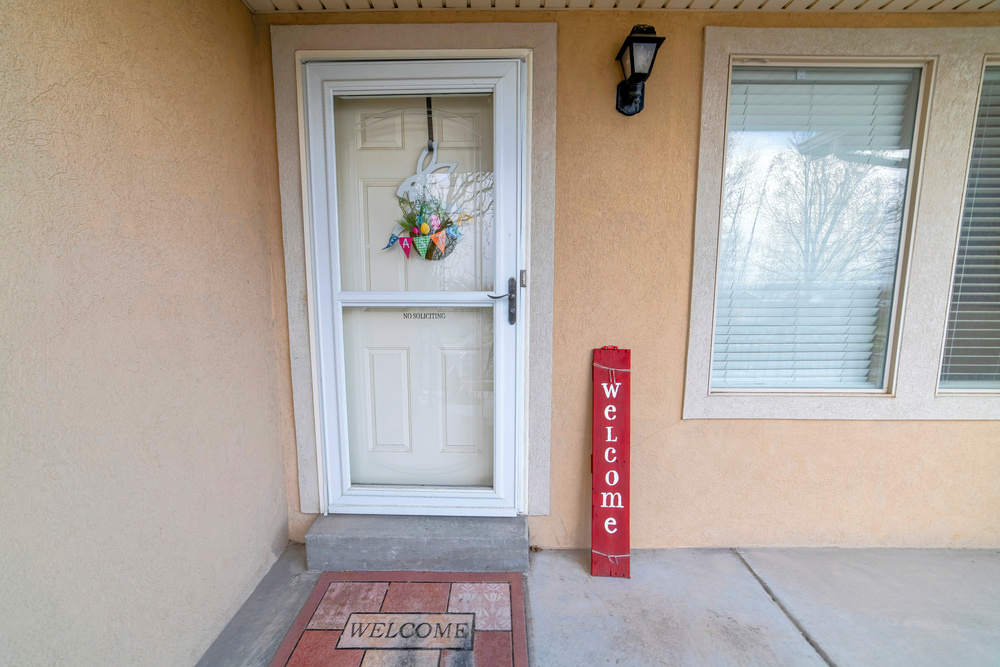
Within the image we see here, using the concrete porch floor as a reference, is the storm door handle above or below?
above

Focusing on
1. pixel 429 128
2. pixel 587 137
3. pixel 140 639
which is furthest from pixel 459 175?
pixel 140 639

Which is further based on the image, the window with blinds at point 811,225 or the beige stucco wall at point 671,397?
the window with blinds at point 811,225

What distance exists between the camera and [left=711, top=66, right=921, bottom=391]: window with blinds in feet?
6.88

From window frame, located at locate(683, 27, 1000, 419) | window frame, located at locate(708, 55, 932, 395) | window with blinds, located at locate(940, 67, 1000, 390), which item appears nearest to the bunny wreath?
window frame, located at locate(683, 27, 1000, 419)

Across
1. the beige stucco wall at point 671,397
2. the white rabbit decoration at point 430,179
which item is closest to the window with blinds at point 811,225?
the beige stucco wall at point 671,397

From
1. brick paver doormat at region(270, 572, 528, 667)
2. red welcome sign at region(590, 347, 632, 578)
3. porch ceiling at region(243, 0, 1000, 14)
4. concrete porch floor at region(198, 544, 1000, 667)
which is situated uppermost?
porch ceiling at region(243, 0, 1000, 14)

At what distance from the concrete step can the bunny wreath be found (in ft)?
4.56

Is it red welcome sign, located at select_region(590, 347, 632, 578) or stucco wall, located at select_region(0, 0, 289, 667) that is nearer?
stucco wall, located at select_region(0, 0, 289, 667)

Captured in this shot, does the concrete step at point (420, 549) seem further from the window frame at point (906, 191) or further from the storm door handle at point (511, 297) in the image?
the window frame at point (906, 191)

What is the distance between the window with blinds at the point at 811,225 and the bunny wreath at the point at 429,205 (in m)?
1.35

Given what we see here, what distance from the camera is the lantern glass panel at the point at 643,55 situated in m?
1.81

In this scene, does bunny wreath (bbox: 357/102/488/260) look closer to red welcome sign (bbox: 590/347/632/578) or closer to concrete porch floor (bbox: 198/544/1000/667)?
red welcome sign (bbox: 590/347/632/578)

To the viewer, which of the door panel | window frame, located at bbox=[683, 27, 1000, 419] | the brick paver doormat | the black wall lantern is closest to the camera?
the brick paver doormat

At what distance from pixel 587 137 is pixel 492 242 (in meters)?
0.67
